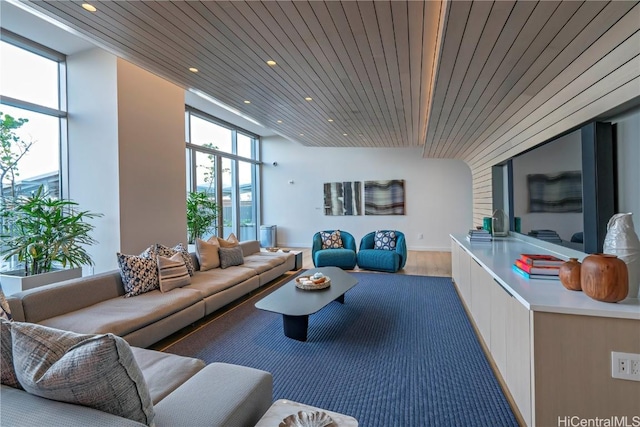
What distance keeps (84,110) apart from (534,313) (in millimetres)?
5704

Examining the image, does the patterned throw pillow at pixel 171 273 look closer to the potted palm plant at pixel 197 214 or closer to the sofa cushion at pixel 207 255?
the sofa cushion at pixel 207 255

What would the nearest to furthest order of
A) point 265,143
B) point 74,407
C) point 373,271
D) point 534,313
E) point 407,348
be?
1. point 74,407
2. point 534,313
3. point 407,348
4. point 373,271
5. point 265,143

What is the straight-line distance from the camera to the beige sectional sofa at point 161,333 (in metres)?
0.99

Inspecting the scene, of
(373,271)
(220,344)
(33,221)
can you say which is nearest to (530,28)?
(220,344)

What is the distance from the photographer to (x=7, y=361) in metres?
1.11

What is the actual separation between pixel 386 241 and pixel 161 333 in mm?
4163

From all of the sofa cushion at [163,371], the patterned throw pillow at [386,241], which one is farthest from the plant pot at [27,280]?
the patterned throw pillow at [386,241]

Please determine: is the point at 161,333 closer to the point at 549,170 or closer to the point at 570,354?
the point at 570,354

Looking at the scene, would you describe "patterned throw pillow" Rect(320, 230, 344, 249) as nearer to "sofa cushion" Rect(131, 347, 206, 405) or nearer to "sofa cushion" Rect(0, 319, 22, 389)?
"sofa cushion" Rect(131, 347, 206, 405)

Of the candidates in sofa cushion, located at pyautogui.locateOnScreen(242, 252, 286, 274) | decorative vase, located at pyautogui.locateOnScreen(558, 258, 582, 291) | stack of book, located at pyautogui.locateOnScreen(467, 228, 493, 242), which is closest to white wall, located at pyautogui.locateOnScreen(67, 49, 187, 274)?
sofa cushion, located at pyautogui.locateOnScreen(242, 252, 286, 274)

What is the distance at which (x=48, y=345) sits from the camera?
1.05m

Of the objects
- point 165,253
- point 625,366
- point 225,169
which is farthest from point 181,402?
point 225,169

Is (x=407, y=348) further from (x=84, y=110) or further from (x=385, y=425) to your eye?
(x=84, y=110)

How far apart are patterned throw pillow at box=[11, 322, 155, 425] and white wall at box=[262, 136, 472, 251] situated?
25.5 ft
